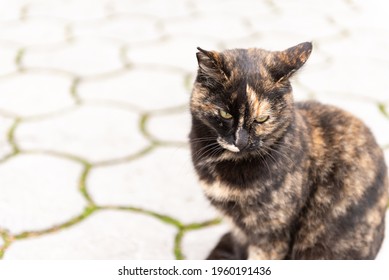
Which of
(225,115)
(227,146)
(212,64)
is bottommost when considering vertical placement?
(227,146)

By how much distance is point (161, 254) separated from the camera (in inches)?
81.0

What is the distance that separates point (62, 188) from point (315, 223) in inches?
46.2

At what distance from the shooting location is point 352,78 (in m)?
3.36

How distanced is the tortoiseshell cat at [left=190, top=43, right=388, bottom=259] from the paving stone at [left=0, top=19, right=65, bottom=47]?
88.0 inches

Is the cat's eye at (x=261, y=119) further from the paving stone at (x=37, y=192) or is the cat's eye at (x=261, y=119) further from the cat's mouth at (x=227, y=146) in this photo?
the paving stone at (x=37, y=192)

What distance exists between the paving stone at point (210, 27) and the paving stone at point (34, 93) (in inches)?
44.3

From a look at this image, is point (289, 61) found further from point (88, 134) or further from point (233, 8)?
point (233, 8)

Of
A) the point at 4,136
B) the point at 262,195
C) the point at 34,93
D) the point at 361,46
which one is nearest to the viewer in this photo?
the point at 262,195

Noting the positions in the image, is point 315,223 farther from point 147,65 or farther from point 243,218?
point 147,65

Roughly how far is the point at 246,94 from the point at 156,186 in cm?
93

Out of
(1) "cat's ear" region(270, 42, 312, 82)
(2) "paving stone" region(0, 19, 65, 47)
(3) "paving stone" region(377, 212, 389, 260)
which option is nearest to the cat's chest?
(1) "cat's ear" region(270, 42, 312, 82)

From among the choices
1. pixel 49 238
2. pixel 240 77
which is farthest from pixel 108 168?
pixel 240 77

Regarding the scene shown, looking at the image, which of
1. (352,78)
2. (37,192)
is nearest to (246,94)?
(37,192)

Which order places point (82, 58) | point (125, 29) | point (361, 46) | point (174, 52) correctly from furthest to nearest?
point (125, 29) < point (361, 46) < point (174, 52) < point (82, 58)
